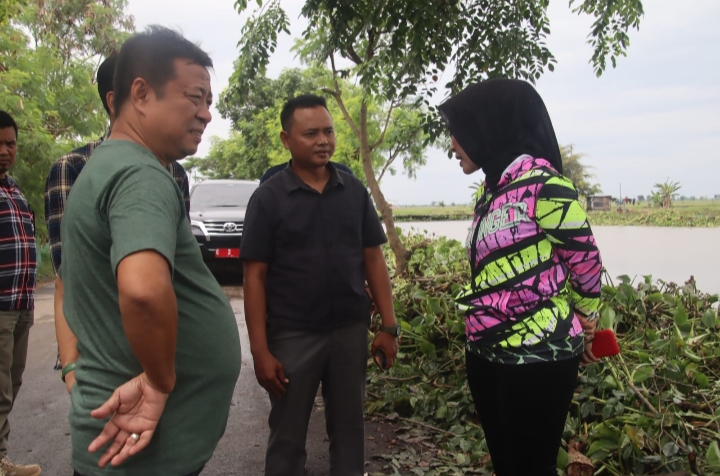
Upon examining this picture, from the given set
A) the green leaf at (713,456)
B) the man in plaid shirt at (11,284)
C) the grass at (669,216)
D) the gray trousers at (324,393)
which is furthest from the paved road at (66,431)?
the grass at (669,216)

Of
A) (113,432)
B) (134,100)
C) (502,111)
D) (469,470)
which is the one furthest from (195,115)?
(469,470)

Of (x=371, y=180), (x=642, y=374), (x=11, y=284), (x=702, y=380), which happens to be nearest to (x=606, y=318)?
(x=642, y=374)

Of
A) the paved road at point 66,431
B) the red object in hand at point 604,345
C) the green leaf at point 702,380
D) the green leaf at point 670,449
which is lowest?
the paved road at point 66,431

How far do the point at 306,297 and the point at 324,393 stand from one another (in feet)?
1.75

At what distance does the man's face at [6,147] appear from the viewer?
3.16 m

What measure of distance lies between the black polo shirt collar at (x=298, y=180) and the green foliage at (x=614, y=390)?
5.41 feet

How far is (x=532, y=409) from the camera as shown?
2023mm

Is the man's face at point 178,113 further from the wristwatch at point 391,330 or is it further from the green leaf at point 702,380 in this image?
the green leaf at point 702,380

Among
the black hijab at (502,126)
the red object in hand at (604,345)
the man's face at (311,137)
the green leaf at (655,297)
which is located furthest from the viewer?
the green leaf at (655,297)

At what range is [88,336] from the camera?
4.68 ft

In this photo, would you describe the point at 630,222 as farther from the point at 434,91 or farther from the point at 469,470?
the point at 469,470

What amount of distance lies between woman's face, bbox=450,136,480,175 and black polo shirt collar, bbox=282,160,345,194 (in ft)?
2.33

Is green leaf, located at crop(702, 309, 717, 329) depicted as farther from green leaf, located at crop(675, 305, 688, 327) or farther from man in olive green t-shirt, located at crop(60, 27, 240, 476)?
man in olive green t-shirt, located at crop(60, 27, 240, 476)

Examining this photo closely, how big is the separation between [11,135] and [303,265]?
1.85 metres
